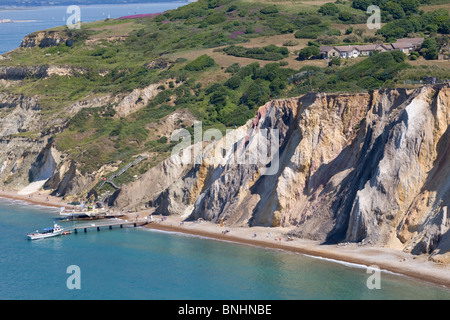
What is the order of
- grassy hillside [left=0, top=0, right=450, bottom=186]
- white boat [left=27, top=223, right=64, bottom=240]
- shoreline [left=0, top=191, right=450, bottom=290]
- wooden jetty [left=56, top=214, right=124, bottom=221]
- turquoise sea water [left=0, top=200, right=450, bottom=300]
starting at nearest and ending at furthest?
shoreline [left=0, top=191, right=450, bottom=290] → turquoise sea water [left=0, top=200, right=450, bottom=300] → white boat [left=27, top=223, right=64, bottom=240] → wooden jetty [left=56, top=214, right=124, bottom=221] → grassy hillside [left=0, top=0, right=450, bottom=186]

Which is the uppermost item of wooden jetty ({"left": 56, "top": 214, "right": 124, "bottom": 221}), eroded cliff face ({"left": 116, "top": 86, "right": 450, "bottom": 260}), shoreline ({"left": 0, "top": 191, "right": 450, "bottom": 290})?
eroded cliff face ({"left": 116, "top": 86, "right": 450, "bottom": 260})

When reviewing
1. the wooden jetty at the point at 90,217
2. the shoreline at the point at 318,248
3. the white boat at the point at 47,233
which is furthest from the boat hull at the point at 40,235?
the shoreline at the point at 318,248

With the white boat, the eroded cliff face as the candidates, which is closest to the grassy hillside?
the eroded cliff face

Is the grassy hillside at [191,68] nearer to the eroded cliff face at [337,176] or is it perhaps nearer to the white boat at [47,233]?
the eroded cliff face at [337,176]

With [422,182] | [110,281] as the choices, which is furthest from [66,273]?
[422,182]

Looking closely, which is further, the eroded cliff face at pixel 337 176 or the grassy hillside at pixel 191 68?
the grassy hillside at pixel 191 68

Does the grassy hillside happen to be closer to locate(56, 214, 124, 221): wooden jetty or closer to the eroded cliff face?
locate(56, 214, 124, 221): wooden jetty

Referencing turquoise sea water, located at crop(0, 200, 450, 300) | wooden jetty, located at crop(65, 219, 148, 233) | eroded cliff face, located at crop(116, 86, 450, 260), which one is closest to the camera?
turquoise sea water, located at crop(0, 200, 450, 300)

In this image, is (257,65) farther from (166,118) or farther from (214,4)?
(214,4)
